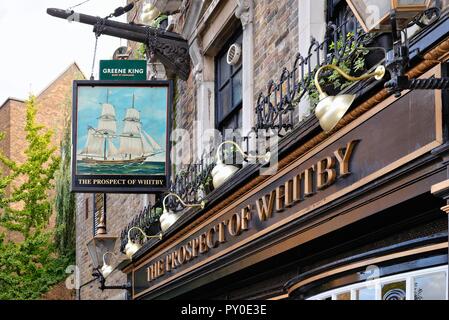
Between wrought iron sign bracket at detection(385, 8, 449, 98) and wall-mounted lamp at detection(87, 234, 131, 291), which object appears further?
wall-mounted lamp at detection(87, 234, 131, 291)

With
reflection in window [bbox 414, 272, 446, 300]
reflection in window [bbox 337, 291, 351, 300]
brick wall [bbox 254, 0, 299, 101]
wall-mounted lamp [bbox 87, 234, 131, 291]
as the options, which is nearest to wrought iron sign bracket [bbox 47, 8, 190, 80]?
brick wall [bbox 254, 0, 299, 101]

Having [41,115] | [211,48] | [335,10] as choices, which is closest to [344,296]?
[335,10]

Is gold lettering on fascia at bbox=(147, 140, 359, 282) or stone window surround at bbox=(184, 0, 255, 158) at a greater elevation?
stone window surround at bbox=(184, 0, 255, 158)

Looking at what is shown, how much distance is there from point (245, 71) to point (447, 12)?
577 centimetres

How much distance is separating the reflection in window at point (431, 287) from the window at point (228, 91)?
6104mm

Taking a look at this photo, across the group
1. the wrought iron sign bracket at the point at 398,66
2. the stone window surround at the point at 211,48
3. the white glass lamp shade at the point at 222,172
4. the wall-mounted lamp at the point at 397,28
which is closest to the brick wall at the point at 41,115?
the stone window surround at the point at 211,48

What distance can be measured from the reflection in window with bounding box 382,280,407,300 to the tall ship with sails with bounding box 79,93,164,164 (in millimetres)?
7544

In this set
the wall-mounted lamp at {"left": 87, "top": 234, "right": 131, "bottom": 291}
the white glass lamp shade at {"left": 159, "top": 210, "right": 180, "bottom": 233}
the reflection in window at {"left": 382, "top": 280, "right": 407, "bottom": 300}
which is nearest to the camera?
the reflection in window at {"left": 382, "top": 280, "right": 407, "bottom": 300}

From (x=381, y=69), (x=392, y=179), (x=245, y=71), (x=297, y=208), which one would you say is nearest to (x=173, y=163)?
(x=245, y=71)

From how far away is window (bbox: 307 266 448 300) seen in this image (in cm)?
644

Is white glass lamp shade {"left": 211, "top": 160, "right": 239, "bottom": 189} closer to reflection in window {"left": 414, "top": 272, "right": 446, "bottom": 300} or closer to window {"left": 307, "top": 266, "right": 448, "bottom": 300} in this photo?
window {"left": 307, "top": 266, "right": 448, "bottom": 300}

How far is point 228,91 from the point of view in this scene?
13.3 meters
